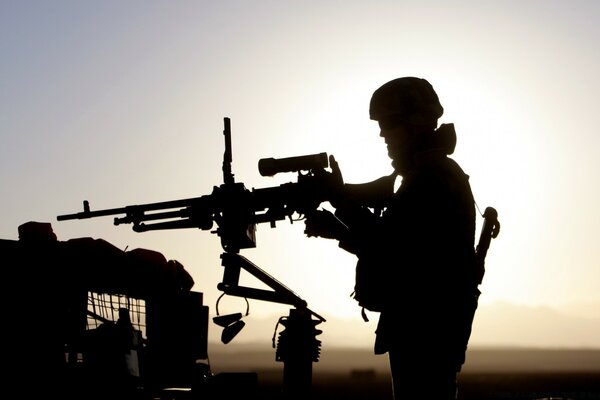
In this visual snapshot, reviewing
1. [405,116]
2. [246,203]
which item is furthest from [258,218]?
[405,116]

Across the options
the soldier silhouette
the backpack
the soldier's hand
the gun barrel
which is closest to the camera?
the soldier silhouette

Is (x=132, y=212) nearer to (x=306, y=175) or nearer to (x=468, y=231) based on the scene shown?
(x=306, y=175)

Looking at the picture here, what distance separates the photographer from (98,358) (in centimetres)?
575

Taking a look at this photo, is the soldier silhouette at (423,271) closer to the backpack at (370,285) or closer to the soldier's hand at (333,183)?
the backpack at (370,285)

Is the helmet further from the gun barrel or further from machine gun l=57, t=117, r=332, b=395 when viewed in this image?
the gun barrel

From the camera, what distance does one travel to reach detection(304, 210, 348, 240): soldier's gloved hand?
629cm

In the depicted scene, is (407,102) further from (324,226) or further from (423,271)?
(423,271)

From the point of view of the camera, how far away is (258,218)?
8.02m

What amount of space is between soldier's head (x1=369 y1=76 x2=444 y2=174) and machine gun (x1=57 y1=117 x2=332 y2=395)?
1.05m

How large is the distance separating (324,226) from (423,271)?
3.60ft

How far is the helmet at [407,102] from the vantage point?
20.3ft

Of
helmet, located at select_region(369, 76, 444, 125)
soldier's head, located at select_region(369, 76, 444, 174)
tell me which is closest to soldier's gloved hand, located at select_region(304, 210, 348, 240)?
soldier's head, located at select_region(369, 76, 444, 174)

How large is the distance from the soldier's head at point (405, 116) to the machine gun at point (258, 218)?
1.05m

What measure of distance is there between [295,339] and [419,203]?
134cm
